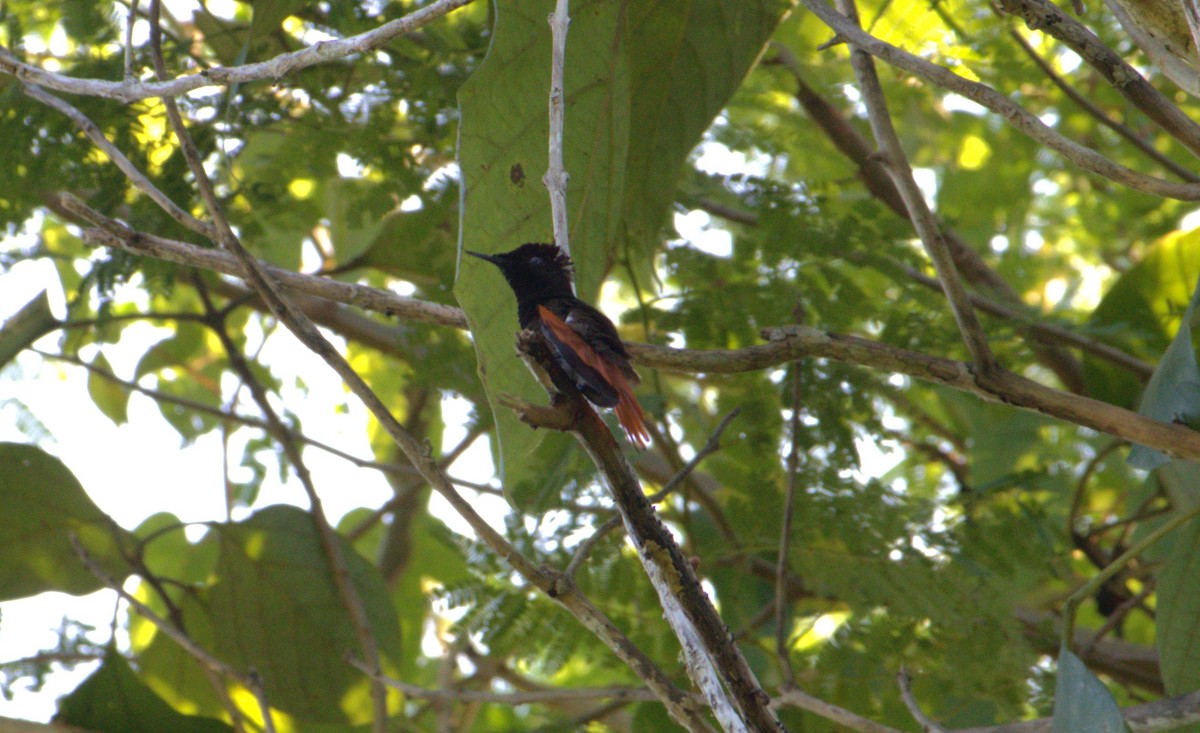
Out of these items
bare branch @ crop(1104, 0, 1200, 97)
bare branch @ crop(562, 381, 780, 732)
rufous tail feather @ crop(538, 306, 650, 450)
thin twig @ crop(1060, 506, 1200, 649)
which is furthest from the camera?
rufous tail feather @ crop(538, 306, 650, 450)

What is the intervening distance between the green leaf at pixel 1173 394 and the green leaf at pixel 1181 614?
27.3 inches

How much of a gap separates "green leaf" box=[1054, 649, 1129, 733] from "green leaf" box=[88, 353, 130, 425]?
4.63m

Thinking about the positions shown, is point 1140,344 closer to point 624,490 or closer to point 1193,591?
point 1193,591

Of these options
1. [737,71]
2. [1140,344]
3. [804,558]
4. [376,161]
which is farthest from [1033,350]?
[376,161]

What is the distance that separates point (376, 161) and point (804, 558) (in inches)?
82.1

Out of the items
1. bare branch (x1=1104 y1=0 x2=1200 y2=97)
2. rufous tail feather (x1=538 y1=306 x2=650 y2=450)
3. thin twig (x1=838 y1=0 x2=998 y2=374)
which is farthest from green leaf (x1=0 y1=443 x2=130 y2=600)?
bare branch (x1=1104 y1=0 x2=1200 y2=97)

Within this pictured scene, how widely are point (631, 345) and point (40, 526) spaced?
2685 millimetres

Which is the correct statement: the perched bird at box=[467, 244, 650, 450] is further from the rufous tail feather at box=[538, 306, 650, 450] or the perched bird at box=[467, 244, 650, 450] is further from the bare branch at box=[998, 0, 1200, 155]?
the bare branch at box=[998, 0, 1200, 155]

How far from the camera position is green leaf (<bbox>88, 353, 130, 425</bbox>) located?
5.56m

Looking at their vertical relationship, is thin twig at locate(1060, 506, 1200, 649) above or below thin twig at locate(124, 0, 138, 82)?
below

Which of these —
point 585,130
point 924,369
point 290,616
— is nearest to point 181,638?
point 290,616

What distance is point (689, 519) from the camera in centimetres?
427

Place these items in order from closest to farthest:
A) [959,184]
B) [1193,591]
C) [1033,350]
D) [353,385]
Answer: [353,385]
[1193,591]
[1033,350]
[959,184]

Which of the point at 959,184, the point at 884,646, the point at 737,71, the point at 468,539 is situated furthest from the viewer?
the point at 959,184
